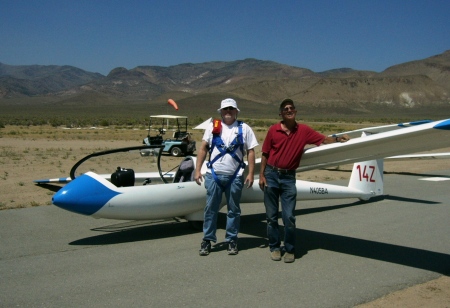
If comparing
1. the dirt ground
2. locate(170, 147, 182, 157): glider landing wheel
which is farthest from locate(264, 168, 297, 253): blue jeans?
locate(170, 147, 182, 157): glider landing wheel

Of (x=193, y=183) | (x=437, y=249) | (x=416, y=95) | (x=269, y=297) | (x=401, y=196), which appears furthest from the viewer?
(x=416, y=95)

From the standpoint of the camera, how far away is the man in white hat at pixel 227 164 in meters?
6.39

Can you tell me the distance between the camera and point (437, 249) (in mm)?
6863

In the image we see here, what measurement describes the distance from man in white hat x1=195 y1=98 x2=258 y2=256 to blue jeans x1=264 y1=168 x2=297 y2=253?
0.32 meters

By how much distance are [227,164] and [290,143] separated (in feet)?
2.82

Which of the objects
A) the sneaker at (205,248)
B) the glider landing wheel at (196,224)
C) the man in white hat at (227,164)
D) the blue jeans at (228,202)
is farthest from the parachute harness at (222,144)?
the glider landing wheel at (196,224)

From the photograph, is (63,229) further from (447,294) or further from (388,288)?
(447,294)

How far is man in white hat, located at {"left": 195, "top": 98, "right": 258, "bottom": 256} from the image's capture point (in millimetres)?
6387

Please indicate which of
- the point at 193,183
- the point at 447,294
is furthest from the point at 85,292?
the point at 447,294

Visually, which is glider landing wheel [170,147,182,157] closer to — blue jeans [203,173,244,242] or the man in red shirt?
blue jeans [203,173,244,242]

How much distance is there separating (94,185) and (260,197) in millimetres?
2881

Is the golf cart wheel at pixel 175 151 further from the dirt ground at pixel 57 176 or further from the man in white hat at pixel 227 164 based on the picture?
the man in white hat at pixel 227 164

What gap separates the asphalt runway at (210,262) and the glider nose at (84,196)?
55cm

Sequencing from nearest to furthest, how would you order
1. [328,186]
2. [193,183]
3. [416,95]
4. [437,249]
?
[437,249] < [193,183] < [328,186] < [416,95]
